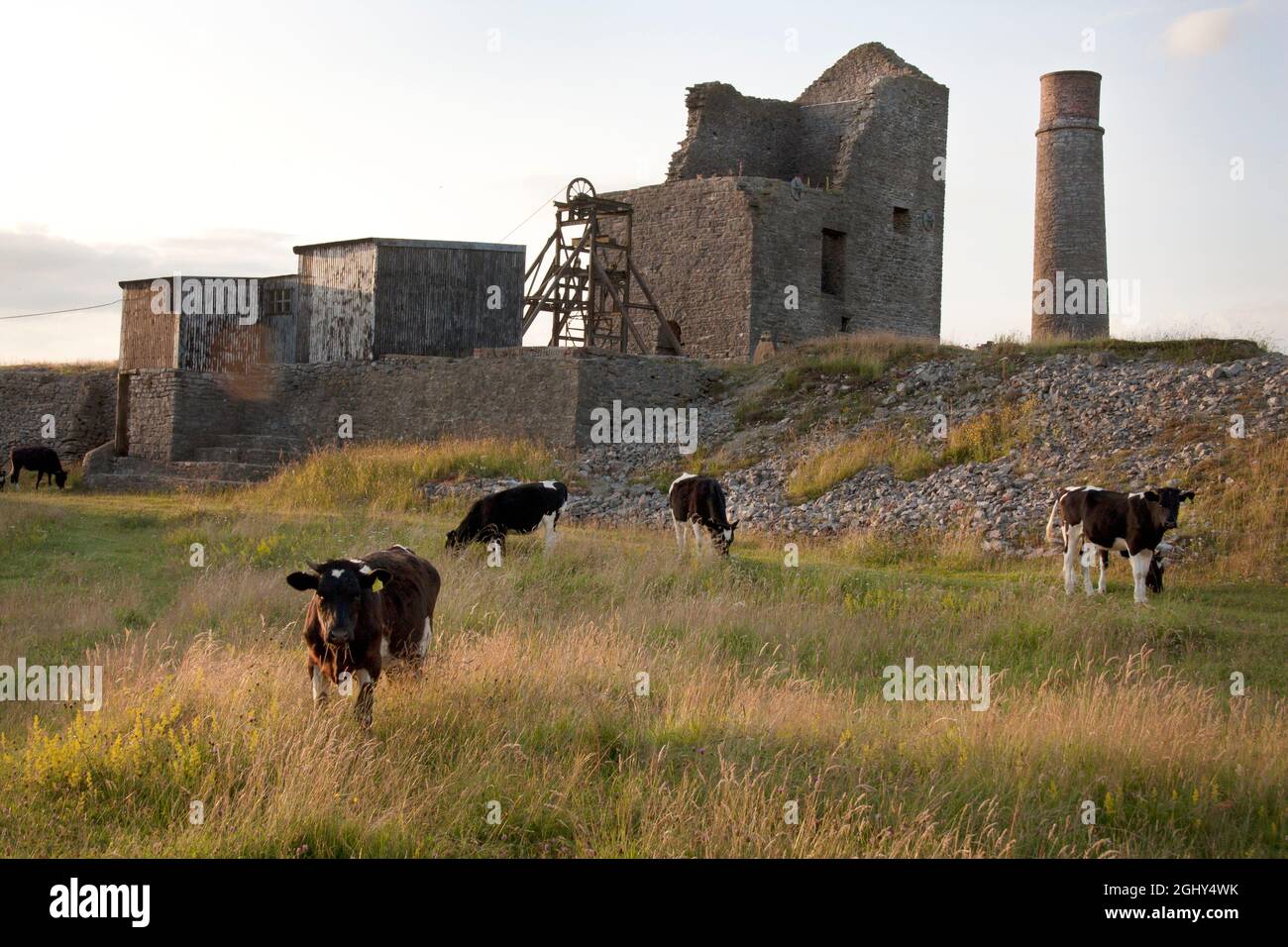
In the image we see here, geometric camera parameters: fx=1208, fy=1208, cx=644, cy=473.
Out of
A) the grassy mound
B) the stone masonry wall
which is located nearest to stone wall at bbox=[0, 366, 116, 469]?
the grassy mound

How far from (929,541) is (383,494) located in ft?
32.6

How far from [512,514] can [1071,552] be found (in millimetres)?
7314

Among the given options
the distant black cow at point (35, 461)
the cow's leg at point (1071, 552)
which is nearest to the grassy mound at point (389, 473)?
the distant black cow at point (35, 461)

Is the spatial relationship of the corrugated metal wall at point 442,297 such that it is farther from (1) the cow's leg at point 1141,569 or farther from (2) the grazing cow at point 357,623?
(2) the grazing cow at point 357,623

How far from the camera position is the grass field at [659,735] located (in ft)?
21.7

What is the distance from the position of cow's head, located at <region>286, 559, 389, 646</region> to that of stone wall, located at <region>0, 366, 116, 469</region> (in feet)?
91.4

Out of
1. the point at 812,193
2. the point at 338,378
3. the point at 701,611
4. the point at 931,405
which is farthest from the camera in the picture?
the point at 812,193

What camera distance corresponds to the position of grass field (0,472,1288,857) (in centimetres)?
662

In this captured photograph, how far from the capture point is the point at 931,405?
2348 cm

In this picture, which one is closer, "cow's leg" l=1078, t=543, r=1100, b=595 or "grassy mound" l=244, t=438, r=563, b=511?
"cow's leg" l=1078, t=543, r=1100, b=595

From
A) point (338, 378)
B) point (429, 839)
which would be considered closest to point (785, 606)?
point (429, 839)

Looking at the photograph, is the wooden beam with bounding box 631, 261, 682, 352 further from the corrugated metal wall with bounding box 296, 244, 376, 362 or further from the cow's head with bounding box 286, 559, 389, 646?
the cow's head with bounding box 286, 559, 389, 646
